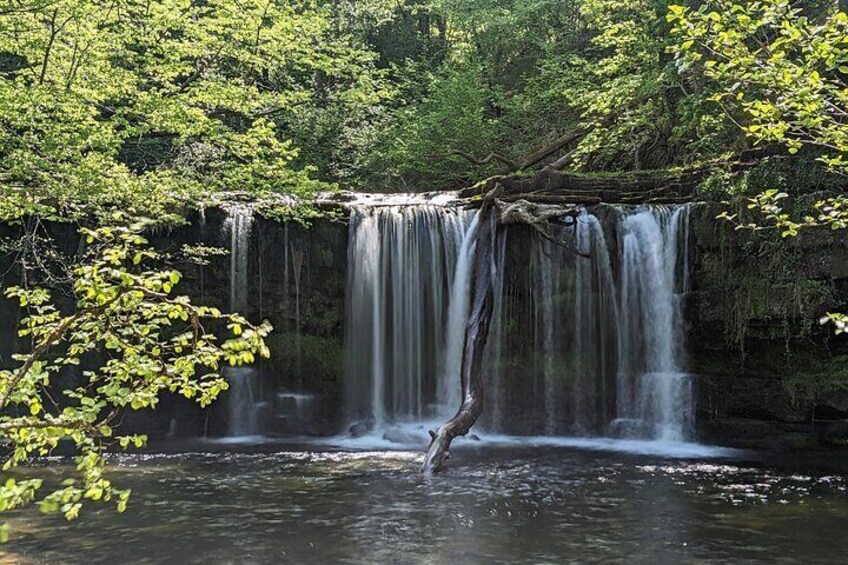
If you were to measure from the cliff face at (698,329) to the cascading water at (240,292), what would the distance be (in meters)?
0.12

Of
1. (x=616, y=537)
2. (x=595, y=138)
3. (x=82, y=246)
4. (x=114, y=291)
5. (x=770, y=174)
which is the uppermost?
(x=595, y=138)

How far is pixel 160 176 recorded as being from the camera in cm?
918

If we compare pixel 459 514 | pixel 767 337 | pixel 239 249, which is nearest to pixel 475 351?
pixel 459 514

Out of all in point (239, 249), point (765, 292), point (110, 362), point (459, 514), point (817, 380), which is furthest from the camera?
point (239, 249)

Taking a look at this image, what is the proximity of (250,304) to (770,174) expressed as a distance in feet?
28.1

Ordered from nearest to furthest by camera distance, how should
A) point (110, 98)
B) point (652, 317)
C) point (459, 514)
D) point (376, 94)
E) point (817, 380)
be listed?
point (459, 514), point (110, 98), point (817, 380), point (652, 317), point (376, 94)

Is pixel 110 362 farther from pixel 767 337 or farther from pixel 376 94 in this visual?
pixel 376 94

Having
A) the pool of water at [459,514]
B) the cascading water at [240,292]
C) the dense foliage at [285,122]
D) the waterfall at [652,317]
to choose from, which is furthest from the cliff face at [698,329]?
the pool of water at [459,514]

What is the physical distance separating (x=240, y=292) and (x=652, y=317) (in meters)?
7.01

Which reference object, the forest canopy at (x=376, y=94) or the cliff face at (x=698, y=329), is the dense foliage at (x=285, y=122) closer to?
the forest canopy at (x=376, y=94)

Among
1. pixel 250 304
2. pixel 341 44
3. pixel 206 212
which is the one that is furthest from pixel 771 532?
pixel 341 44

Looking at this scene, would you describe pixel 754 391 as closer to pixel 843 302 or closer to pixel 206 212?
pixel 843 302

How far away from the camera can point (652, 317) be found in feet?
37.7

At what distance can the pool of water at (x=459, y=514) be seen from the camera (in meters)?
5.78
